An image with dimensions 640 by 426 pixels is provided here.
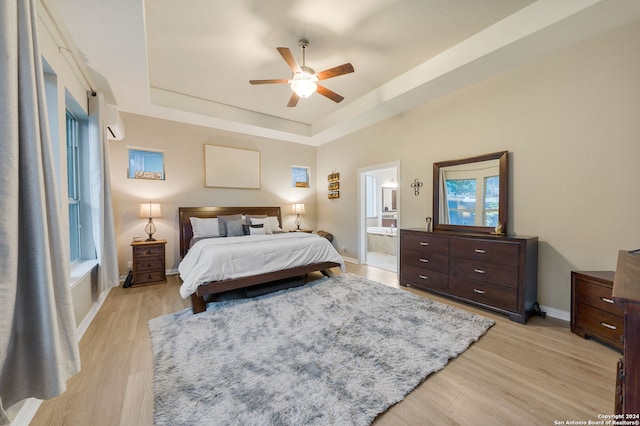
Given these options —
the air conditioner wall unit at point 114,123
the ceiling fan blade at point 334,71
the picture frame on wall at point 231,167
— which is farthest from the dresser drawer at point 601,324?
the air conditioner wall unit at point 114,123

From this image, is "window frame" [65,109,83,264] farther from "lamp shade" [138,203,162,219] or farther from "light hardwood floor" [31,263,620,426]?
"light hardwood floor" [31,263,620,426]

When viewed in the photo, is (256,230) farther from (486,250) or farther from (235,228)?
(486,250)

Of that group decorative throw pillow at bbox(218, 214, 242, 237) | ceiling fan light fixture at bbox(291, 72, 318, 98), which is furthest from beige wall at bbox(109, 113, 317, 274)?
ceiling fan light fixture at bbox(291, 72, 318, 98)

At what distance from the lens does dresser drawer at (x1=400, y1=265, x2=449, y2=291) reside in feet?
10.3

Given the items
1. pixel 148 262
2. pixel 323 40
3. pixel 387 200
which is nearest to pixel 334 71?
pixel 323 40

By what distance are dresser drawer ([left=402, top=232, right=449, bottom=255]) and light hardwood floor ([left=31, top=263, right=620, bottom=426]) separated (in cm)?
103

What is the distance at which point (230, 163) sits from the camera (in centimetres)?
497

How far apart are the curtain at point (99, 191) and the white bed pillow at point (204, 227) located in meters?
1.32

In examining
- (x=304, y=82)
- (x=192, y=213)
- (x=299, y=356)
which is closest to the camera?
(x=299, y=356)

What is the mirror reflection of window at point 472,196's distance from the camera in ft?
9.90

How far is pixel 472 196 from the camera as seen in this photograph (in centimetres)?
320

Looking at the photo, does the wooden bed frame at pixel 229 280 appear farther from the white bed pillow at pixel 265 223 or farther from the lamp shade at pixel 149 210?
the white bed pillow at pixel 265 223

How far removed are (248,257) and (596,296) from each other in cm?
344

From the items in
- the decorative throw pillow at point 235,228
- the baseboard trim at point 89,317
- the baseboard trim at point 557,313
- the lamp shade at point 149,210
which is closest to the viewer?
the baseboard trim at point 89,317
